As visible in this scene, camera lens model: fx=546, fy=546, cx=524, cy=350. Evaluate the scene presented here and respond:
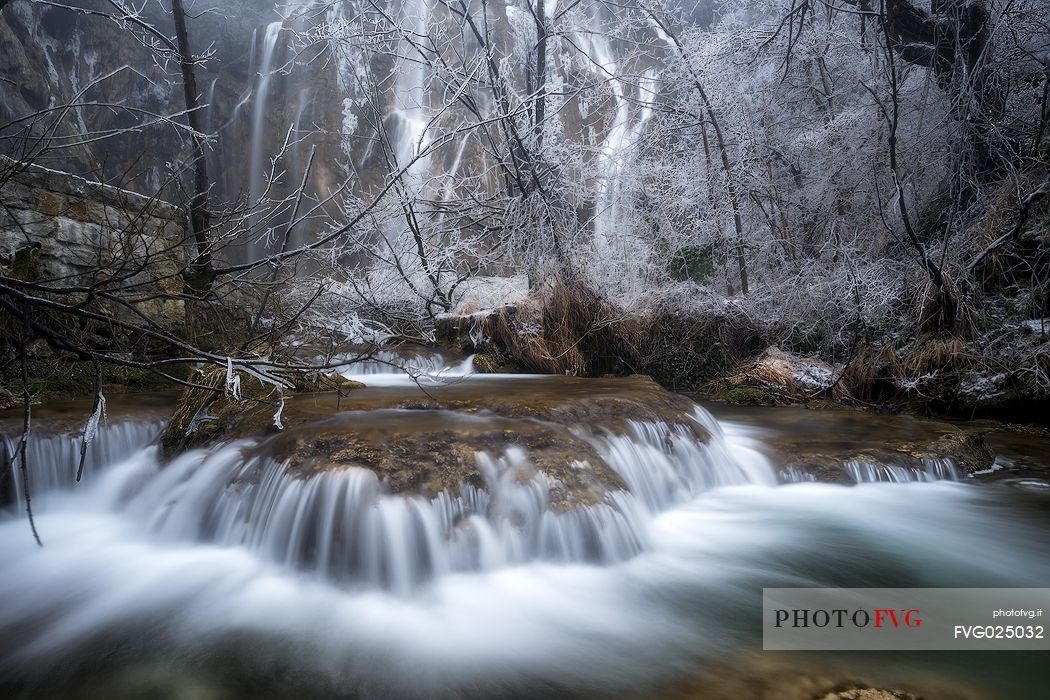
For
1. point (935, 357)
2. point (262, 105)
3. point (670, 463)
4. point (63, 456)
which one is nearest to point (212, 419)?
point (63, 456)

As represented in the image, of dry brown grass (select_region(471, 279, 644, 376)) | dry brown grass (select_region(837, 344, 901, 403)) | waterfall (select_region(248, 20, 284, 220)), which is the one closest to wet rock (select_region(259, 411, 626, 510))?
dry brown grass (select_region(471, 279, 644, 376))

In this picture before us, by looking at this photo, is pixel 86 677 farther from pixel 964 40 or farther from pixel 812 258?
pixel 964 40

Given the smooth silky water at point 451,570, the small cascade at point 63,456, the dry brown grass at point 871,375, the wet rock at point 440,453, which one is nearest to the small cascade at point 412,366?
the small cascade at point 63,456

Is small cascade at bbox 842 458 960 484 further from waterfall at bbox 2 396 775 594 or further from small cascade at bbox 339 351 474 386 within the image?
small cascade at bbox 339 351 474 386

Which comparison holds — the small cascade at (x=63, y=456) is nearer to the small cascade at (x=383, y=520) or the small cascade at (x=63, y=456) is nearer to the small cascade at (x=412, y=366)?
the small cascade at (x=383, y=520)

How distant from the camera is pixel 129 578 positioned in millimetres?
2910

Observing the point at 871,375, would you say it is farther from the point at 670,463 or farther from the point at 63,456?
the point at 63,456

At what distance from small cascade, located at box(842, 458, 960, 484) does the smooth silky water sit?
6 centimetres

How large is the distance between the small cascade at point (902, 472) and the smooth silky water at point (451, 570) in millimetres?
58

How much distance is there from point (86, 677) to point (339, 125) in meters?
19.9

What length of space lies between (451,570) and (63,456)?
345 cm

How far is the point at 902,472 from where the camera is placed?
4.06 metres

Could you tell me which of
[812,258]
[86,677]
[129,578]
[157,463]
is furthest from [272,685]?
[812,258]

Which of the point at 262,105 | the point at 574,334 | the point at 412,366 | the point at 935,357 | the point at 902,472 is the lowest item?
the point at 902,472
